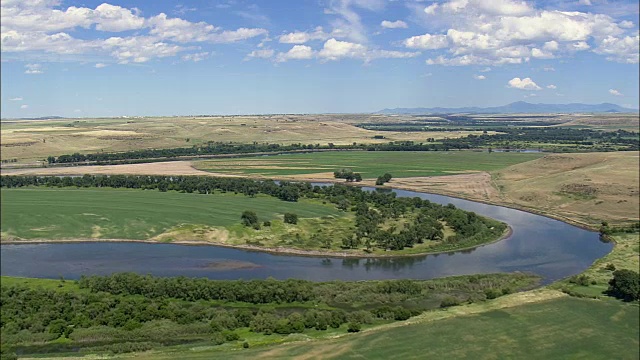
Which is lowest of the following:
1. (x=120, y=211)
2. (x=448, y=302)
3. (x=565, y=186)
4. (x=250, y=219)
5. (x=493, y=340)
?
(x=493, y=340)

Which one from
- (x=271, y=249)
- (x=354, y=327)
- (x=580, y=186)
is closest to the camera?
(x=354, y=327)

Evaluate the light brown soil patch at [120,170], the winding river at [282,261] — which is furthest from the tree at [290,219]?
the light brown soil patch at [120,170]

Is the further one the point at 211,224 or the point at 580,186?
the point at 580,186

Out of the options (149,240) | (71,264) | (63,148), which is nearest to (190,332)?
(71,264)

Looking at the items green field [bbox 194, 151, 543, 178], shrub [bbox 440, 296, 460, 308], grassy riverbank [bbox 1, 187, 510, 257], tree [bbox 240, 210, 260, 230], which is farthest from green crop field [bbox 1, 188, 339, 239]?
green field [bbox 194, 151, 543, 178]

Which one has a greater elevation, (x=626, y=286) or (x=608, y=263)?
(x=626, y=286)

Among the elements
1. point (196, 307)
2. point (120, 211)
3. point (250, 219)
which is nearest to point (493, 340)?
point (196, 307)

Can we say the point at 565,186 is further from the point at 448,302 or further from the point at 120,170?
the point at 120,170
